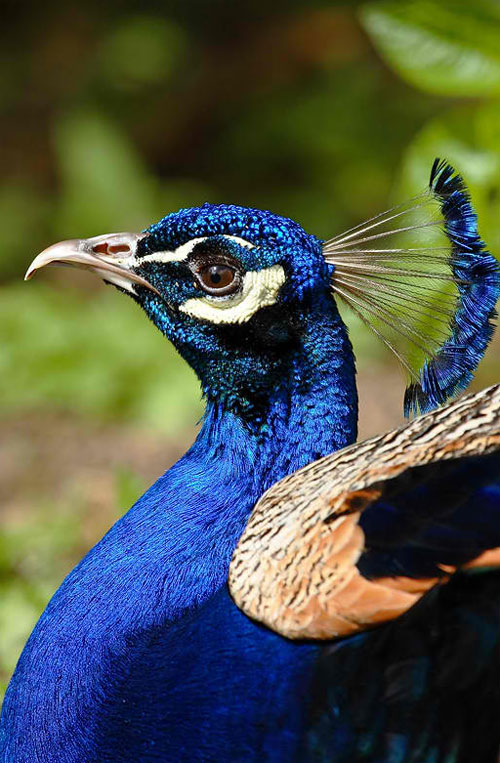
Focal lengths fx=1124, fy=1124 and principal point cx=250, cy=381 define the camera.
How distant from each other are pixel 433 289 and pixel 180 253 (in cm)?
39

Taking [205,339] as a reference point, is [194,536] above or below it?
below

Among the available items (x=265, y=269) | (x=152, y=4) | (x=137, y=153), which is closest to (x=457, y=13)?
(x=265, y=269)

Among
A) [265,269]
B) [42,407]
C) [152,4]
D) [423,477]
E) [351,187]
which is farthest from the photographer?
[152,4]

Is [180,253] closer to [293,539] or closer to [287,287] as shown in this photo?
[287,287]

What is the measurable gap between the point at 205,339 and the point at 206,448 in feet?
0.57

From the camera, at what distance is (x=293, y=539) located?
4.85 ft

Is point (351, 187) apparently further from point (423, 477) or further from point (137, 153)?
point (423, 477)

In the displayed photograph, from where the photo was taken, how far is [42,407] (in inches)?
143

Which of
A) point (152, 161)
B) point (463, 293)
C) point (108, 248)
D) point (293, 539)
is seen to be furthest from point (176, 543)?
point (152, 161)

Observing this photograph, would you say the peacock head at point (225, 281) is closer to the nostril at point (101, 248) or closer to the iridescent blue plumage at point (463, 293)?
the nostril at point (101, 248)

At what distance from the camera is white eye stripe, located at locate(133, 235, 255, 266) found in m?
1.63

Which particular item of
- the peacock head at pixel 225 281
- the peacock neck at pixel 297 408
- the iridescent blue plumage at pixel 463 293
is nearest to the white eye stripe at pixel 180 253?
the peacock head at pixel 225 281

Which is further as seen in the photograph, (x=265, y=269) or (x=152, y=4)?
(x=152, y=4)

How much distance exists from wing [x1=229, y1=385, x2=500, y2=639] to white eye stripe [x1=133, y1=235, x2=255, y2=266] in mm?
352
